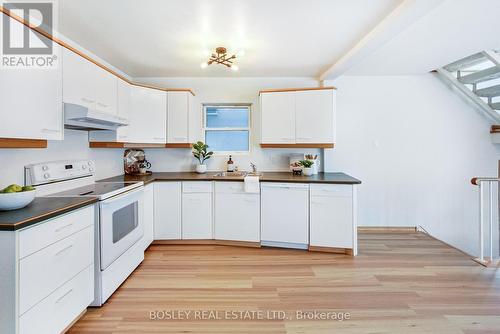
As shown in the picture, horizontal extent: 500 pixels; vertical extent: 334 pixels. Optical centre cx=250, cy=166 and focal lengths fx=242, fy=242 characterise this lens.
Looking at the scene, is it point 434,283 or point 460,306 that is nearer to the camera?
point 460,306

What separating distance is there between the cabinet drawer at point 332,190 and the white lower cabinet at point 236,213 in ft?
2.37

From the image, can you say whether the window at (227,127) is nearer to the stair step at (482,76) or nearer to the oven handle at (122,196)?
the oven handle at (122,196)

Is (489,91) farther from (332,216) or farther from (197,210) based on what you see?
(197,210)

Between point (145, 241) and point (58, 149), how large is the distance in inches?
53.0

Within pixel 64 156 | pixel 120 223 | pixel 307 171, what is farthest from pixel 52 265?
pixel 307 171

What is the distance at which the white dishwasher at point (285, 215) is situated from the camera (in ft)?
9.89

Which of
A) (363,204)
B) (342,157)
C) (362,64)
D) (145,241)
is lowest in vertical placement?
(145,241)

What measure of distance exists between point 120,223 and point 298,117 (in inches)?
100.0

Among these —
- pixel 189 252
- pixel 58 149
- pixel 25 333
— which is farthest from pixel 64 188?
pixel 189 252

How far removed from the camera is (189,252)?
9.89ft

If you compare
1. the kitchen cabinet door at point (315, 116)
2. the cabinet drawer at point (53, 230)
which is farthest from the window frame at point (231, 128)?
the cabinet drawer at point (53, 230)

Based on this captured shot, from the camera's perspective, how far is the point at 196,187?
3.19 metres

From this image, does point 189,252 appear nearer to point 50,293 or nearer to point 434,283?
point 50,293

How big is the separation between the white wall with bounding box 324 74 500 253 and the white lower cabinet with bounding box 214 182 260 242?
1444mm
